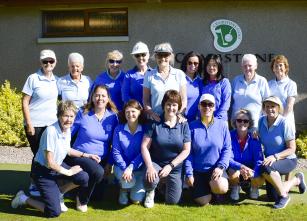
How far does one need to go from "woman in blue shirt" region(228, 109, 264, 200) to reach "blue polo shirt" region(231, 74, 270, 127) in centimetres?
27

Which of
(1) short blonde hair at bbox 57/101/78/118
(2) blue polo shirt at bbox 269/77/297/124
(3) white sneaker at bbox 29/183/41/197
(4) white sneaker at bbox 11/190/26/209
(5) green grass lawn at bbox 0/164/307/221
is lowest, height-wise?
(5) green grass lawn at bbox 0/164/307/221

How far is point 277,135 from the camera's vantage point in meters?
5.92

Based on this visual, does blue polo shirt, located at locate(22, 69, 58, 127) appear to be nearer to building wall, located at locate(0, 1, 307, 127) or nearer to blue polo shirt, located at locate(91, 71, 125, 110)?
blue polo shirt, located at locate(91, 71, 125, 110)

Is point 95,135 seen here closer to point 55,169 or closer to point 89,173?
point 89,173

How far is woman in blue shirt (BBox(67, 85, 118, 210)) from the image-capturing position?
5707 millimetres

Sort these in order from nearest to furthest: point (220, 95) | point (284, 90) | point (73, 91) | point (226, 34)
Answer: point (73, 91) < point (220, 95) < point (284, 90) < point (226, 34)

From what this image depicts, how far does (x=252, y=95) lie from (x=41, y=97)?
9.23 feet

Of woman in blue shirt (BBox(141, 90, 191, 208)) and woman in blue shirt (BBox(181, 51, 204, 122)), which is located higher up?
woman in blue shirt (BBox(181, 51, 204, 122))

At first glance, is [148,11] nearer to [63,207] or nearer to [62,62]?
[62,62]

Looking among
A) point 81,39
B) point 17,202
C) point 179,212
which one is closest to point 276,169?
point 179,212

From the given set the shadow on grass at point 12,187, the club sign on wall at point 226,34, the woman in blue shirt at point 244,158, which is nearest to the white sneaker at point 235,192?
the woman in blue shirt at point 244,158

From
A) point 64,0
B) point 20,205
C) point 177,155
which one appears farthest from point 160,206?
point 64,0

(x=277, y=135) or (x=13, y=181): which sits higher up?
(x=277, y=135)

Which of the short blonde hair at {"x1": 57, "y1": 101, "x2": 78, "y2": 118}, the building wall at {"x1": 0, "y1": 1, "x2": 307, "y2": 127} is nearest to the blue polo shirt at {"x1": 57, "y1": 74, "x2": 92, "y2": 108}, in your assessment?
the short blonde hair at {"x1": 57, "y1": 101, "x2": 78, "y2": 118}
